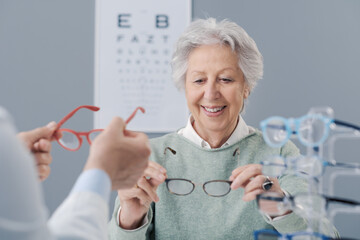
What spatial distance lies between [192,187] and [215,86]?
0.46 m

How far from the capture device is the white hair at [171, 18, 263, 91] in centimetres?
162

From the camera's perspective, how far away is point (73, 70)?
2.36 m

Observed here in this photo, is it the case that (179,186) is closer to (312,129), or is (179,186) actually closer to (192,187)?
(192,187)

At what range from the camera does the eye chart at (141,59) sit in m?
2.36

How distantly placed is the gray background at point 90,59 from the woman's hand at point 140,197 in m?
1.09

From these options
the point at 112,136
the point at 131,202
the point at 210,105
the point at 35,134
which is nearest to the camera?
the point at 112,136

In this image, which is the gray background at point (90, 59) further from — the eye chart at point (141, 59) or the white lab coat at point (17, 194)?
the white lab coat at point (17, 194)

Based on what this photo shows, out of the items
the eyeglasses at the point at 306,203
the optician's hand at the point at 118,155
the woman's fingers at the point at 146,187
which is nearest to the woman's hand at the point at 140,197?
the woman's fingers at the point at 146,187

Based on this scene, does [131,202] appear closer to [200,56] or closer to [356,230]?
[200,56]

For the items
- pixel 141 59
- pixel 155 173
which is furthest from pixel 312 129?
pixel 141 59

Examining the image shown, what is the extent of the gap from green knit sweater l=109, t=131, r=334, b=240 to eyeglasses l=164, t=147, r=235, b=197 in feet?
0.32

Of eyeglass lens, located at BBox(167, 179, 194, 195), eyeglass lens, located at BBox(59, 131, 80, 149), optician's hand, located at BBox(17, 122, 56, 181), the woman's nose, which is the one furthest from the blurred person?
the woman's nose

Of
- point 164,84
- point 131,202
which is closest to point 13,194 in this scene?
point 131,202

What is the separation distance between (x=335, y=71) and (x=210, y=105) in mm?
1180
